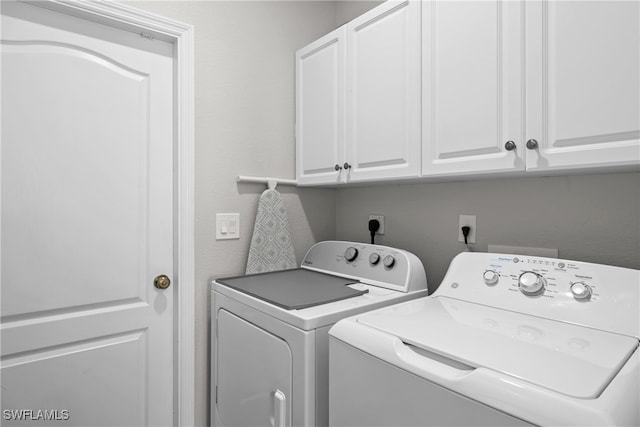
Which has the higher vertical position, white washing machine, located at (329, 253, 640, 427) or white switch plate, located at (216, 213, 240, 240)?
white switch plate, located at (216, 213, 240, 240)

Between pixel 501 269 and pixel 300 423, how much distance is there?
0.83 metres

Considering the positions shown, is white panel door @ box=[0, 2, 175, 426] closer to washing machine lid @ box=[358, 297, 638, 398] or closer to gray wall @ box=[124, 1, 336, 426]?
gray wall @ box=[124, 1, 336, 426]

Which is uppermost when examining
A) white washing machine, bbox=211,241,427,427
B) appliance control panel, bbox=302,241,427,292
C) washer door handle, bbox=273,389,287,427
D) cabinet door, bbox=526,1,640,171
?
cabinet door, bbox=526,1,640,171

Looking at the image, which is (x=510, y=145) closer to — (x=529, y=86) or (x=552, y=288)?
(x=529, y=86)

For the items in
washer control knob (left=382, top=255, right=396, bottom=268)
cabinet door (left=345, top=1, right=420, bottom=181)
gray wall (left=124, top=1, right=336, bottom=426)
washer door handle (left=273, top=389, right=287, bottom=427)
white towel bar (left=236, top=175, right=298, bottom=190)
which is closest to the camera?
washer door handle (left=273, top=389, right=287, bottom=427)

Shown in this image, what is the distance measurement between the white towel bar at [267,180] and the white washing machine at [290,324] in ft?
1.36

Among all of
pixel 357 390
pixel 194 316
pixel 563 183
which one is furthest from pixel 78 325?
pixel 563 183

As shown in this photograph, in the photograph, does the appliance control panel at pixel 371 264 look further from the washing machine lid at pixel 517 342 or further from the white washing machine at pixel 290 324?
the washing machine lid at pixel 517 342

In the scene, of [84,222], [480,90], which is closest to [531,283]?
[480,90]

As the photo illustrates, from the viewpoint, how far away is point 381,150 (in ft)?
4.79

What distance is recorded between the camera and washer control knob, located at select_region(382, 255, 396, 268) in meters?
1.47

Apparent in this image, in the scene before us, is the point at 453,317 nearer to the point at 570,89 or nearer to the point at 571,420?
the point at 571,420

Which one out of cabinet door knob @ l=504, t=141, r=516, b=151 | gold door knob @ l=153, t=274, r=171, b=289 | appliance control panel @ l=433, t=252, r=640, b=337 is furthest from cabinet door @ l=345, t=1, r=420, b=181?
gold door knob @ l=153, t=274, r=171, b=289

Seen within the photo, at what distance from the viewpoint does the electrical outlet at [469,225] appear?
1481 millimetres
